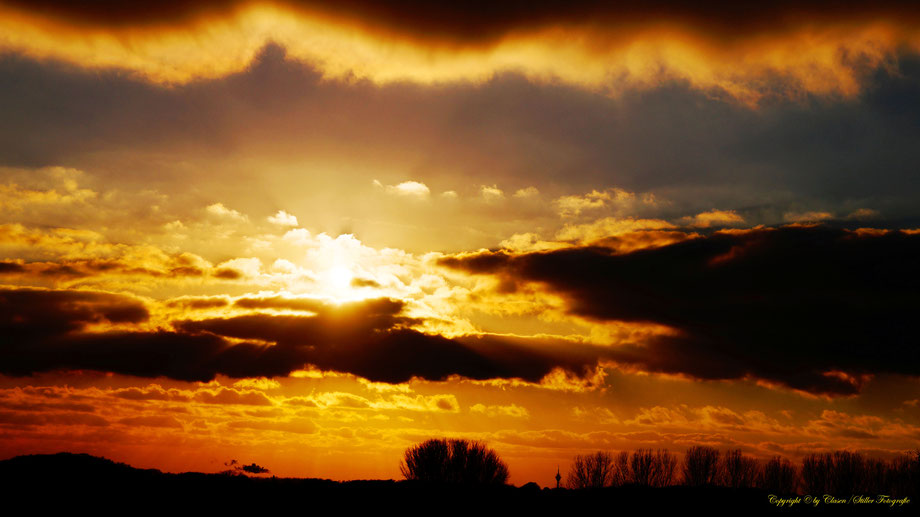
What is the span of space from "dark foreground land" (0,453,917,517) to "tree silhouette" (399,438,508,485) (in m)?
50.6

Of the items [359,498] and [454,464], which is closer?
[359,498]

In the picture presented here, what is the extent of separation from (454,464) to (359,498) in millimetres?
60473

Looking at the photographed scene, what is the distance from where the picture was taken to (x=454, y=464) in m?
135

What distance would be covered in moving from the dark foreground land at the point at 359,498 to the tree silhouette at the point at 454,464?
50.6 meters

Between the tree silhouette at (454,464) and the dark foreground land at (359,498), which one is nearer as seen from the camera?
the dark foreground land at (359,498)

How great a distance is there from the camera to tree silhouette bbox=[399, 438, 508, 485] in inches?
5192

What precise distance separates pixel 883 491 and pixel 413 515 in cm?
8775

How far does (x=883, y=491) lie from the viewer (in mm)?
119562

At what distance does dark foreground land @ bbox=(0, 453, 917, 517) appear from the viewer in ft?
239

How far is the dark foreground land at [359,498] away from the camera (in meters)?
72.9

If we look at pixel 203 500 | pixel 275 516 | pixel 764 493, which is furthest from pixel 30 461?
pixel 764 493

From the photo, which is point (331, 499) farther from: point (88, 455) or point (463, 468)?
point (463, 468)

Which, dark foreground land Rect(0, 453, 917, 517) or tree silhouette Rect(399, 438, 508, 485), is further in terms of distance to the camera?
tree silhouette Rect(399, 438, 508, 485)

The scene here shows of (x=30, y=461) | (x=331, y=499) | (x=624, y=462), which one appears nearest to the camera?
(x=331, y=499)
